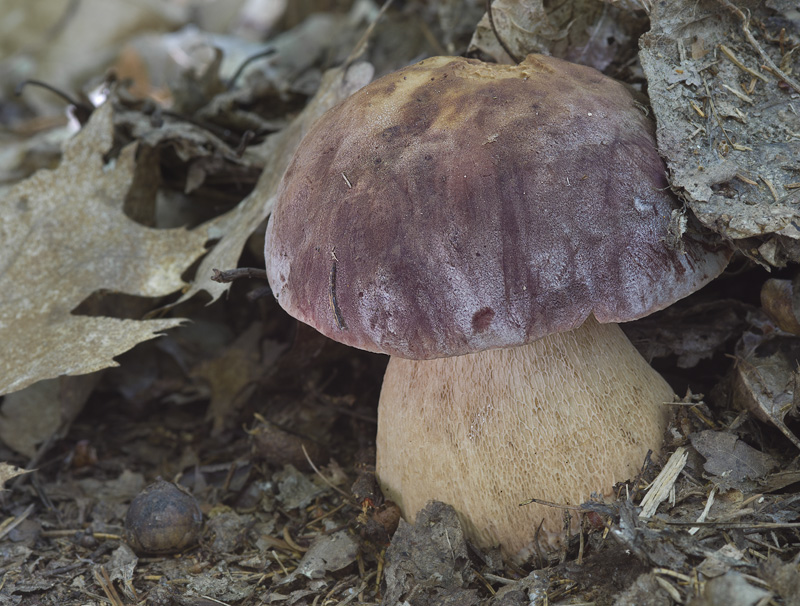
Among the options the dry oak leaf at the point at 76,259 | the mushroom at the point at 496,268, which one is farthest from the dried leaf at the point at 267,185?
the mushroom at the point at 496,268

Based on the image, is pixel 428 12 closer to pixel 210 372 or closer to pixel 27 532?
pixel 210 372

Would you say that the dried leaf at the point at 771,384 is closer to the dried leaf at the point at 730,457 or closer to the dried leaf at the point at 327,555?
the dried leaf at the point at 730,457

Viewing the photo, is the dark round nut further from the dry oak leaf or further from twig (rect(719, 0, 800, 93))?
twig (rect(719, 0, 800, 93))

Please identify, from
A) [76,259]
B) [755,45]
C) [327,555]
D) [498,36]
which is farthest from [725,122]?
[76,259]

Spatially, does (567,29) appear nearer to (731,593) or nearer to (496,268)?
(496,268)

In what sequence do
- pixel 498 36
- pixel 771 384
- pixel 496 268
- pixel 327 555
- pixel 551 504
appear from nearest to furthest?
pixel 496 268 → pixel 551 504 → pixel 771 384 → pixel 327 555 → pixel 498 36

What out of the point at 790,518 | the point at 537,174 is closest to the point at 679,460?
the point at 790,518

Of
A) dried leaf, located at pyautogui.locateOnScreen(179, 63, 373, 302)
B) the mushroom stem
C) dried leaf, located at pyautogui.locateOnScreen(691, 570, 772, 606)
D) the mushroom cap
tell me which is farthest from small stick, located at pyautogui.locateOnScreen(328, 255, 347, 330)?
dried leaf, located at pyautogui.locateOnScreen(691, 570, 772, 606)
